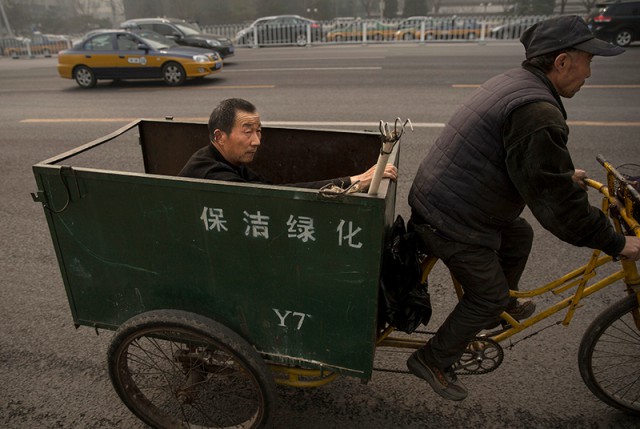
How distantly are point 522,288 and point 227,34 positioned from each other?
27347mm

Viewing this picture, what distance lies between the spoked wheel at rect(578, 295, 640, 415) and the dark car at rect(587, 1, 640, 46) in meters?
15.8

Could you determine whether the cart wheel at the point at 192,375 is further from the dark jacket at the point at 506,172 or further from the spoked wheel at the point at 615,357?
the spoked wheel at the point at 615,357

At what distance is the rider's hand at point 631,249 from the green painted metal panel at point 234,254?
3.25 ft

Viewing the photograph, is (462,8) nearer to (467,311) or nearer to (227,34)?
(227,34)

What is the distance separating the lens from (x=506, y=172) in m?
2.01

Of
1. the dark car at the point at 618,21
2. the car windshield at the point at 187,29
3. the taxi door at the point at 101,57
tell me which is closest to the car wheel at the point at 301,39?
the car windshield at the point at 187,29

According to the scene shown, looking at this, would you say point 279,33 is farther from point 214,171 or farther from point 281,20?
point 214,171

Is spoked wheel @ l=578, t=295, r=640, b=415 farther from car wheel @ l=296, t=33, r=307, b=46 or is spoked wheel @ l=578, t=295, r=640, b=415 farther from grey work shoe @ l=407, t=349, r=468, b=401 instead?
car wheel @ l=296, t=33, r=307, b=46

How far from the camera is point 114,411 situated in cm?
267

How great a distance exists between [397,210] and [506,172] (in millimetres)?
2894

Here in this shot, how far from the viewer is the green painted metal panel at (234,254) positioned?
1.85 meters

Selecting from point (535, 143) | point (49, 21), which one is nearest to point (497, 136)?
point (535, 143)

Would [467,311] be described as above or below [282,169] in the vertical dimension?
below

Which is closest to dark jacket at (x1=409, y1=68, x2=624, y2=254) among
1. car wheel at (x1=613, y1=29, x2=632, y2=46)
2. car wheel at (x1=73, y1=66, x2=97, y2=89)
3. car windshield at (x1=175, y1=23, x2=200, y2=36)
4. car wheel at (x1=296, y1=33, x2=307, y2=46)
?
car wheel at (x1=73, y1=66, x2=97, y2=89)
